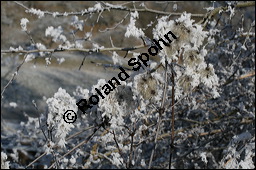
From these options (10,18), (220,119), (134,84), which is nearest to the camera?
(134,84)

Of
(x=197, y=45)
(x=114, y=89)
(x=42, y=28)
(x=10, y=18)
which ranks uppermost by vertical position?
(x=10, y=18)

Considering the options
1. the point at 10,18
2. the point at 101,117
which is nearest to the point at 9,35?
the point at 10,18

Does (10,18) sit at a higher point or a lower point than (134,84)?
higher

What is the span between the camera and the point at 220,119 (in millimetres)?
4082

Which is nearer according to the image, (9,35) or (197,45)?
(197,45)

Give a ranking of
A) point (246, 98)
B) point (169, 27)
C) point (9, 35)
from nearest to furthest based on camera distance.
Answer: point (169, 27), point (246, 98), point (9, 35)

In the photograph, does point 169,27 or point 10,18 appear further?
point 10,18

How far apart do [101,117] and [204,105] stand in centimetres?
235

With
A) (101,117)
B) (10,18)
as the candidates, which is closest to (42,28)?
(10,18)

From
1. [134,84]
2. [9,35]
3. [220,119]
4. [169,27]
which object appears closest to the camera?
[169,27]

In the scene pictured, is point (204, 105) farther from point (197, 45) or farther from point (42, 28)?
point (42, 28)

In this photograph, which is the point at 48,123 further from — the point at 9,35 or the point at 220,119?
the point at 9,35

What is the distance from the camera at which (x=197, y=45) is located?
1.83 m

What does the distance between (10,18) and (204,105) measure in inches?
668
